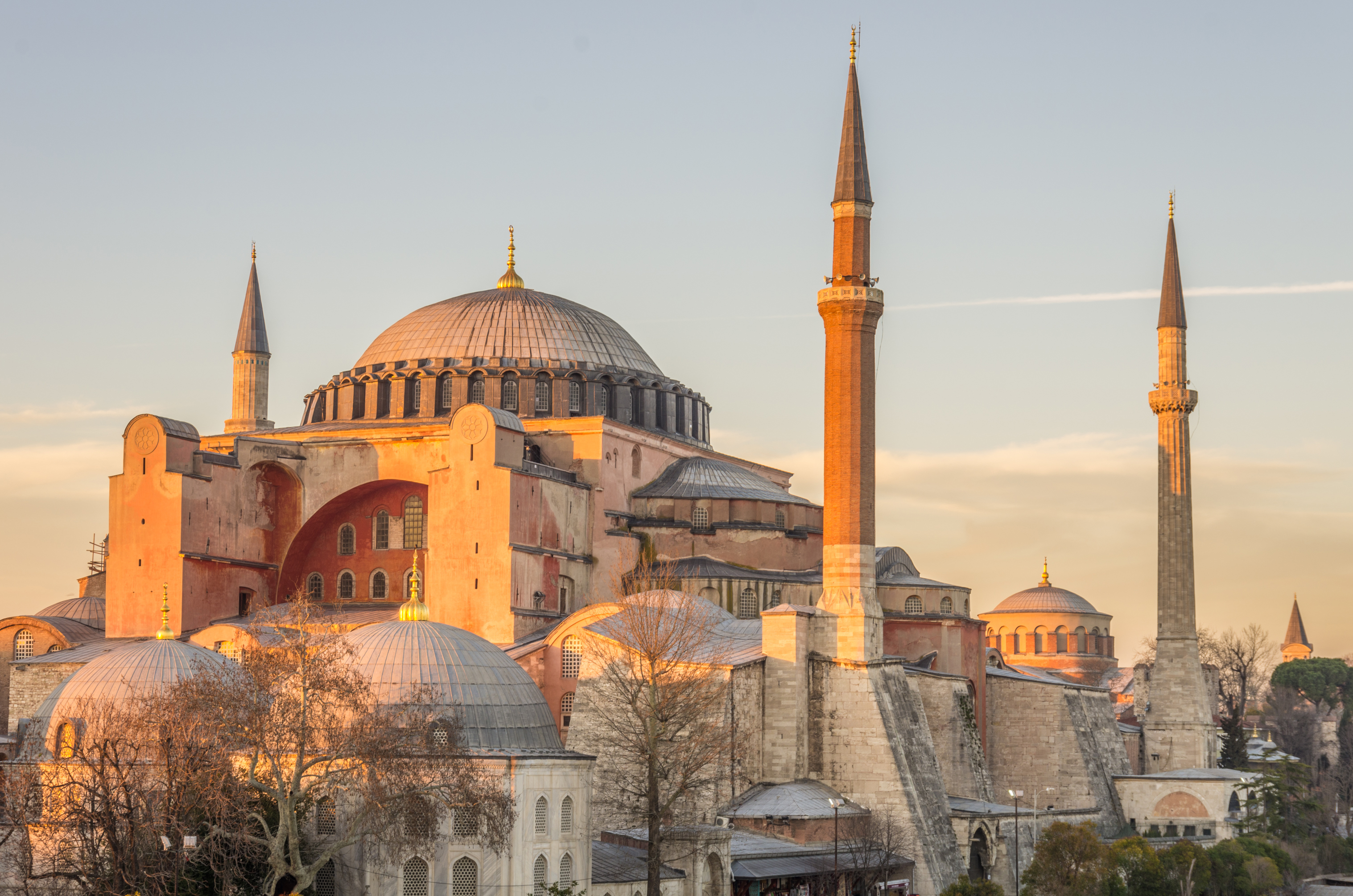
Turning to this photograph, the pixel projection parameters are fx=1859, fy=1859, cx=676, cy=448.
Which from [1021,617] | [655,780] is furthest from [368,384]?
[1021,617]

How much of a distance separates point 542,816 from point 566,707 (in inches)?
305

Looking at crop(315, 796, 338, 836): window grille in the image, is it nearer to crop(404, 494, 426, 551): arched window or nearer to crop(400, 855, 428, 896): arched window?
crop(400, 855, 428, 896): arched window

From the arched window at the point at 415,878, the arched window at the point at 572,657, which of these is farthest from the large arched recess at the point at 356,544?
the arched window at the point at 415,878

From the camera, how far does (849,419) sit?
35062mm

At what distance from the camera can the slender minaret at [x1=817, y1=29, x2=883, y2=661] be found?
33.8m

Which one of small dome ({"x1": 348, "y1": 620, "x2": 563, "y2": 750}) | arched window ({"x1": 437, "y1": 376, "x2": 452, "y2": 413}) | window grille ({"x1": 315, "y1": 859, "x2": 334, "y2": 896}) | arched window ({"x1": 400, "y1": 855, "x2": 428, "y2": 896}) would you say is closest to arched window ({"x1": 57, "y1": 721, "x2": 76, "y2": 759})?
window grille ({"x1": 315, "y1": 859, "x2": 334, "y2": 896})

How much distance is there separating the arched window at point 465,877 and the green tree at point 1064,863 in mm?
11417

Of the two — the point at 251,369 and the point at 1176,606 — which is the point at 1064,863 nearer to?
the point at 1176,606

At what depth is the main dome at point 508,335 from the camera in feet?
140

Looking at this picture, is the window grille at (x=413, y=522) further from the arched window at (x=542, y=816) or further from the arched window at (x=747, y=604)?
the arched window at (x=542, y=816)

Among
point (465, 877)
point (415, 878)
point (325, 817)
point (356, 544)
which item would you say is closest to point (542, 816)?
point (465, 877)

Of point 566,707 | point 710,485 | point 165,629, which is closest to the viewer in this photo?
point 165,629

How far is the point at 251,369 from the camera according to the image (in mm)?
46906

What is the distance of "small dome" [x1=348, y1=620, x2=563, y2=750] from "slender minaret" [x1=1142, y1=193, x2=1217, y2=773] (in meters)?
22.3
